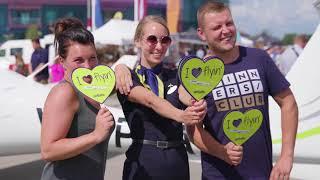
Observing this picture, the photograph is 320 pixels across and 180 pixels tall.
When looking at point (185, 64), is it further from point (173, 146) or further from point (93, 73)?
point (173, 146)

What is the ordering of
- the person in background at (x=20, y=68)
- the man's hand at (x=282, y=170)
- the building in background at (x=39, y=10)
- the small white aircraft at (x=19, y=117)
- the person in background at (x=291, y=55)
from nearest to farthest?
1. the man's hand at (x=282, y=170)
2. the small white aircraft at (x=19, y=117)
3. the person in background at (x=291, y=55)
4. the person in background at (x=20, y=68)
5. the building in background at (x=39, y=10)

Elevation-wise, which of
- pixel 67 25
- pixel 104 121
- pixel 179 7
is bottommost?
pixel 179 7

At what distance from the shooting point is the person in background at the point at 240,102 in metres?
2.07

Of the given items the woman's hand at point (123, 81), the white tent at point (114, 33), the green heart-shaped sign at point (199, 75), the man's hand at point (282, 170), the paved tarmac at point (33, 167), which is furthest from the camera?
the white tent at point (114, 33)

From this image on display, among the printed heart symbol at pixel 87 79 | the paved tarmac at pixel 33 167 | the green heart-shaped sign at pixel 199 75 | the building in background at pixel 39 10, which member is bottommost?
the building in background at pixel 39 10

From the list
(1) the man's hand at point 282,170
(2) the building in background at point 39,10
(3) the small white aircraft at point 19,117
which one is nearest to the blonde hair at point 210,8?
(1) the man's hand at point 282,170

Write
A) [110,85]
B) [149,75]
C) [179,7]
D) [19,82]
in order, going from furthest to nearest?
1. [179,7]
2. [19,82]
3. [149,75]
4. [110,85]

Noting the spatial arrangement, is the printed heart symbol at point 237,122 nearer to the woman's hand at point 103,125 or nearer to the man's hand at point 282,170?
the man's hand at point 282,170

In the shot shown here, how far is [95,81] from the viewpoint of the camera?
1959 mm

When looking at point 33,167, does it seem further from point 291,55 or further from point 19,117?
point 291,55

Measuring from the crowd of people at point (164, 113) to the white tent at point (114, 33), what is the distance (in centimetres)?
1630

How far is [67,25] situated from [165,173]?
2.74ft

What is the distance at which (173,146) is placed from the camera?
2.28m

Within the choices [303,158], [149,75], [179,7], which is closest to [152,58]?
[149,75]
